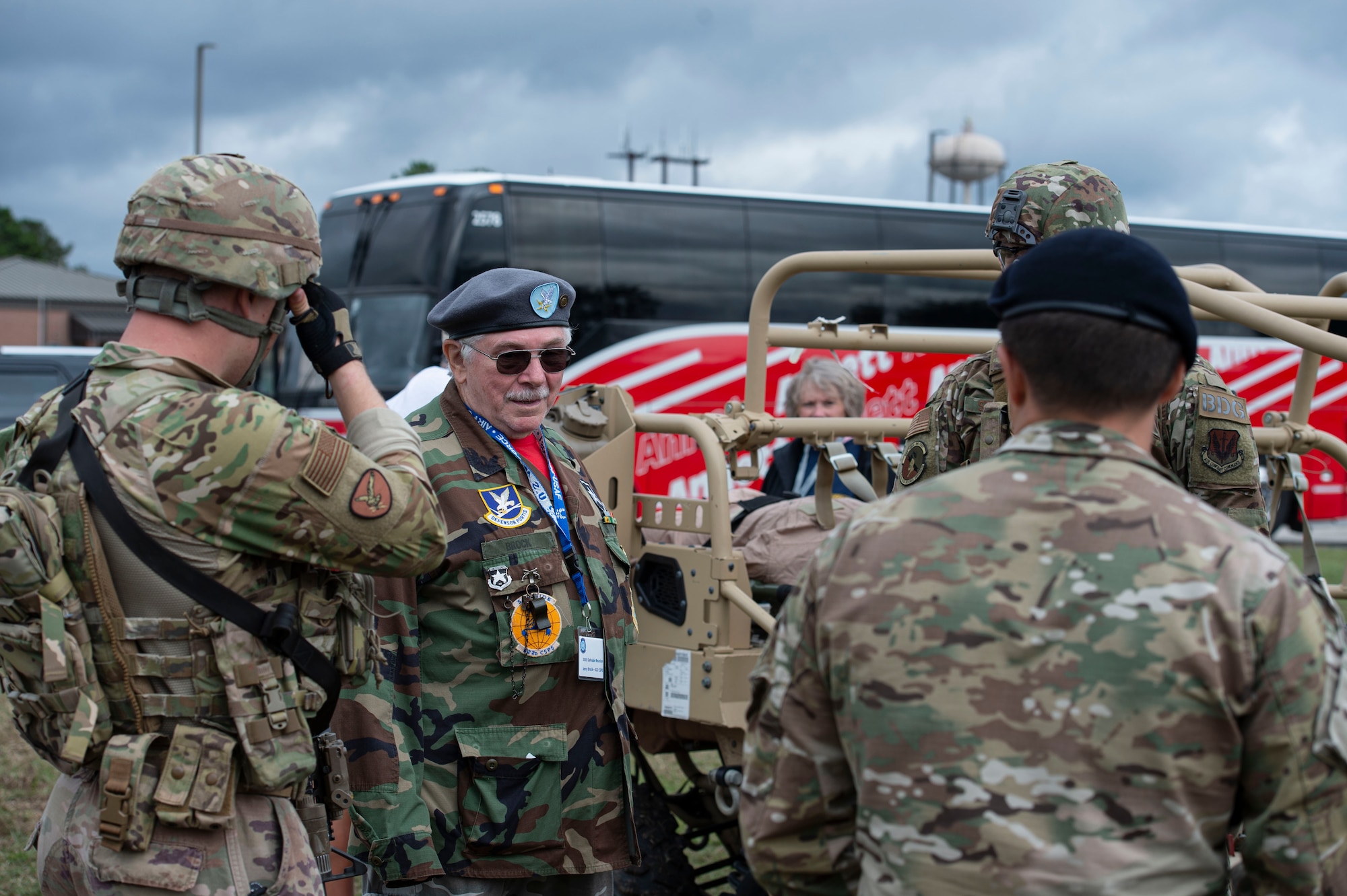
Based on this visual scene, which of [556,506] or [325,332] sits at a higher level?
[325,332]

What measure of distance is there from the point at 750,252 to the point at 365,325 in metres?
3.65

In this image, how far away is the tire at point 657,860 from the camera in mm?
3438

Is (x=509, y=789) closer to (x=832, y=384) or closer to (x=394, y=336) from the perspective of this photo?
(x=832, y=384)

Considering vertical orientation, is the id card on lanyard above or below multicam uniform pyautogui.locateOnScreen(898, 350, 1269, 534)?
below

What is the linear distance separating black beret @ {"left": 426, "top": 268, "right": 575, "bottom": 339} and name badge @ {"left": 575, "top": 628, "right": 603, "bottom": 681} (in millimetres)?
662

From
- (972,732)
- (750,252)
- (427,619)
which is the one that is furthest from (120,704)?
(750,252)

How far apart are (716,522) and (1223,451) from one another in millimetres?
1264

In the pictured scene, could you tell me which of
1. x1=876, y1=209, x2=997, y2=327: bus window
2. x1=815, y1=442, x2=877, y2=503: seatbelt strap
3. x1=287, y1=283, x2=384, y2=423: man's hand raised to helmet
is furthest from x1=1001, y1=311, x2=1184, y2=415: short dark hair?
x1=876, y1=209, x2=997, y2=327: bus window

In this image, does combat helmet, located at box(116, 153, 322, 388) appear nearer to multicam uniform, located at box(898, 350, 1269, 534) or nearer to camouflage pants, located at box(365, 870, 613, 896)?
camouflage pants, located at box(365, 870, 613, 896)

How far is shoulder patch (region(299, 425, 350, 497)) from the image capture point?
1.73 metres

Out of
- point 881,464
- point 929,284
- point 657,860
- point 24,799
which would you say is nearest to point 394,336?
point 929,284

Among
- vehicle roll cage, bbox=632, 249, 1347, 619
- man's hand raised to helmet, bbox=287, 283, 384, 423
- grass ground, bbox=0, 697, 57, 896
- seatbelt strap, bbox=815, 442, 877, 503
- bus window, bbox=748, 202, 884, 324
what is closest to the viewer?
man's hand raised to helmet, bbox=287, 283, 384, 423

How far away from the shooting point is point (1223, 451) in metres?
2.23

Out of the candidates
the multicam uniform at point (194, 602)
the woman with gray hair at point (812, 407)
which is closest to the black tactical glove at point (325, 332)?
the multicam uniform at point (194, 602)
